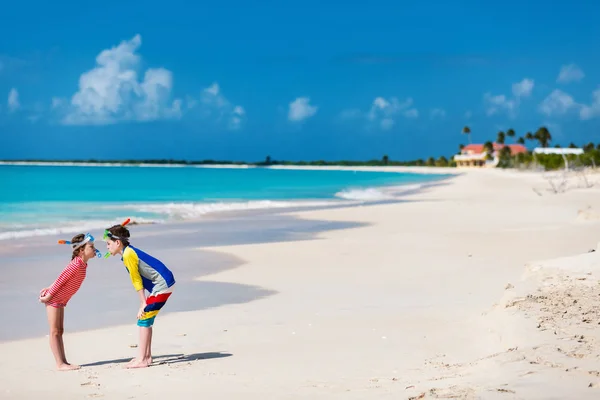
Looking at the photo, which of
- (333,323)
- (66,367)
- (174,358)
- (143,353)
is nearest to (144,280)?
(143,353)

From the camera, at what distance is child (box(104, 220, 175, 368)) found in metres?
6.92

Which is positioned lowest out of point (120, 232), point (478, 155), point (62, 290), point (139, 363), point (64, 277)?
point (139, 363)

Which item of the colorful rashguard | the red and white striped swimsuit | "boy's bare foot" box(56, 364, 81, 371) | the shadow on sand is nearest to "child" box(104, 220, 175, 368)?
the colorful rashguard

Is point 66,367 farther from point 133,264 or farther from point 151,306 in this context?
point 133,264

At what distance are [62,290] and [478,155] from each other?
162891 millimetres

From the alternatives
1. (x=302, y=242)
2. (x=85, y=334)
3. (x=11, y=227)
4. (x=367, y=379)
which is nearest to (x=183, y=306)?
(x=85, y=334)

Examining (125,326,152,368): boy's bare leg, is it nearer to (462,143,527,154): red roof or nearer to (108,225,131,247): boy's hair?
(108,225,131,247): boy's hair

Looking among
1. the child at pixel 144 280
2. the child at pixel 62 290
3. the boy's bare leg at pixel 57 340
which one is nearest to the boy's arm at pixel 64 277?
the child at pixel 62 290

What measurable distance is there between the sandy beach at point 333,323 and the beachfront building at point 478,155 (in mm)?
146081

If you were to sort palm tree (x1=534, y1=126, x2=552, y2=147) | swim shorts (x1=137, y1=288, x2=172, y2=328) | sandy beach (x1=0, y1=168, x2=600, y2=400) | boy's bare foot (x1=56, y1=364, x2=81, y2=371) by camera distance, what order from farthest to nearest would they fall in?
palm tree (x1=534, y1=126, x2=552, y2=147), swim shorts (x1=137, y1=288, x2=172, y2=328), boy's bare foot (x1=56, y1=364, x2=81, y2=371), sandy beach (x1=0, y1=168, x2=600, y2=400)

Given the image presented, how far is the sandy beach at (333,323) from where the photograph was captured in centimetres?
604

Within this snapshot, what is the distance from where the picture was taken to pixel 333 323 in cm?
888

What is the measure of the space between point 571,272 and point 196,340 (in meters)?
5.07

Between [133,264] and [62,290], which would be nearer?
[133,264]
